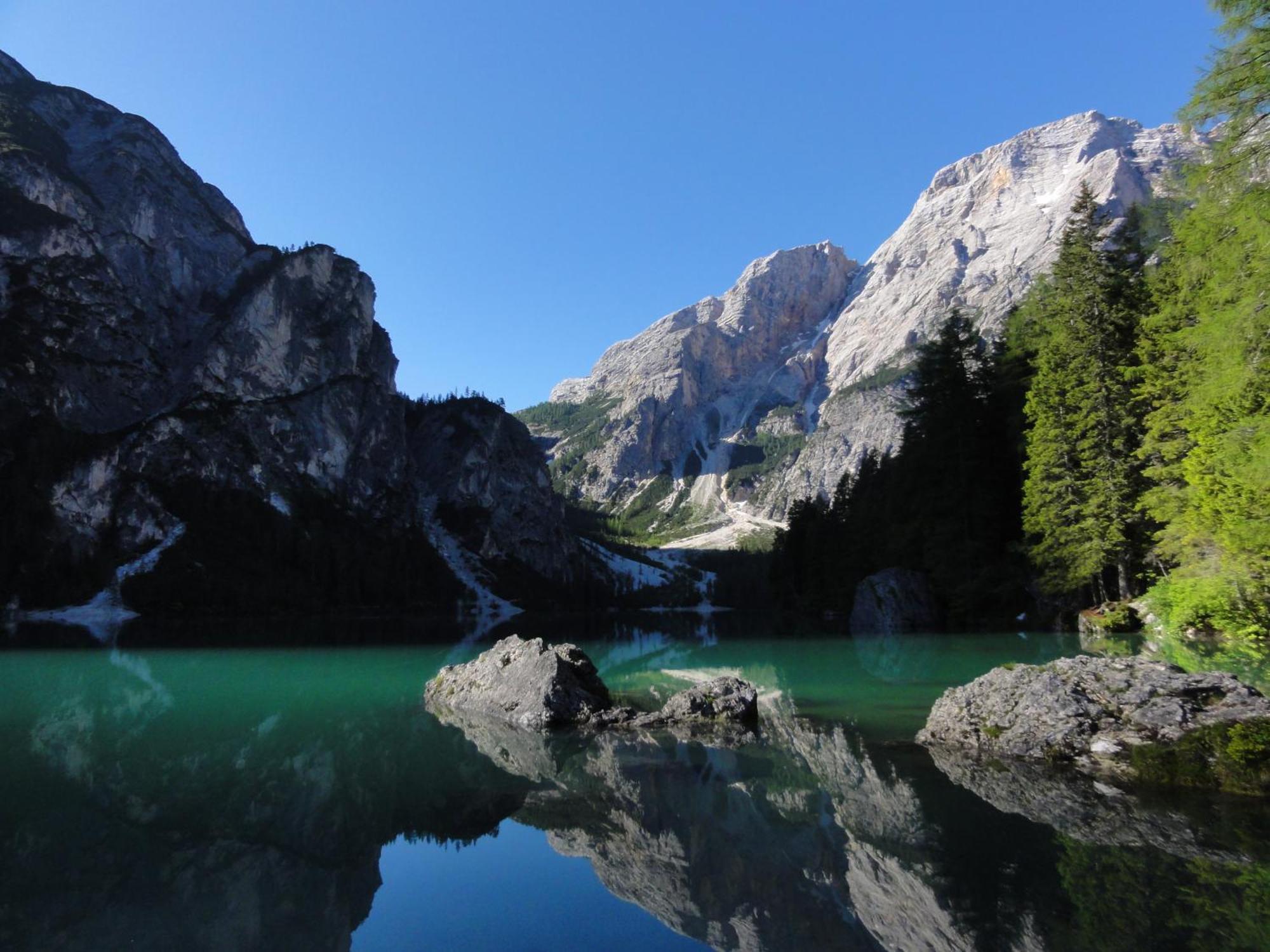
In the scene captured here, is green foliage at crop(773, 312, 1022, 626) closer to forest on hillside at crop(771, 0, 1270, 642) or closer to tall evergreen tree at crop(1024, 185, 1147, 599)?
forest on hillside at crop(771, 0, 1270, 642)

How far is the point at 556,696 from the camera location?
14.0 m

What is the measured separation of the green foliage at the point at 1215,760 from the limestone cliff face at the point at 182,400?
381 feet

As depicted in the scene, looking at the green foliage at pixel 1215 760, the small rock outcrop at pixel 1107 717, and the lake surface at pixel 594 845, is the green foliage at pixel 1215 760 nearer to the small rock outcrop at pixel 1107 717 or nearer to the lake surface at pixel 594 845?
the small rock outcrop at pixel 1107 717

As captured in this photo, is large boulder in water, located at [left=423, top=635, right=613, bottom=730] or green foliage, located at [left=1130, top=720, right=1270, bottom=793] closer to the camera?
green foliage, located at [left=1130, top=720, right=1270, bottom=793]

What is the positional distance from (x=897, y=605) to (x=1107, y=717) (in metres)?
28.2

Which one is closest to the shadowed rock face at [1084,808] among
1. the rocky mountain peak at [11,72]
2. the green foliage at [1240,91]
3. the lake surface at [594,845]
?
the lake surface at [594,845]

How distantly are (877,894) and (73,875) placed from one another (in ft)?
21.9

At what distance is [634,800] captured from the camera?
838 cm

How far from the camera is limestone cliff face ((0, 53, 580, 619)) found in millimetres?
106562

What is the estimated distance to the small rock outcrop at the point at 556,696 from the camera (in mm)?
13406

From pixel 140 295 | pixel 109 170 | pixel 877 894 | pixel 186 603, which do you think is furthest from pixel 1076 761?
pixel 109 170

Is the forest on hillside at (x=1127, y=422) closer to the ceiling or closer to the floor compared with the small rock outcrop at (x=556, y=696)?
closer to the ceiling

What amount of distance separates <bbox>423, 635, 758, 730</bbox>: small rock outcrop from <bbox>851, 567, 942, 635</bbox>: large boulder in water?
23486 millimetres

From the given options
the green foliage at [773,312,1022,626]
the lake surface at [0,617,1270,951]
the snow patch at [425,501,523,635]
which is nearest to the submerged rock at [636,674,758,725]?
the lake surface at [0,617,1270,951]
